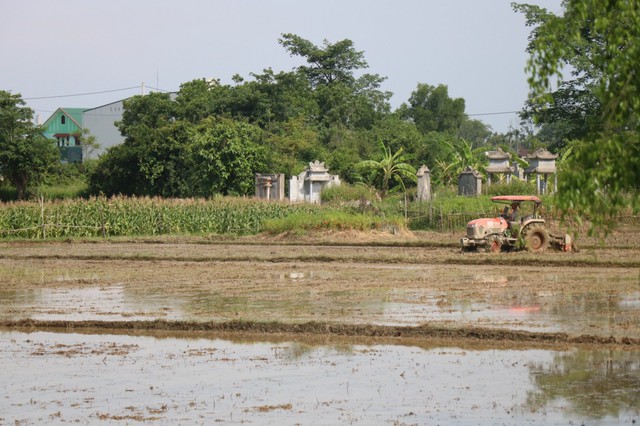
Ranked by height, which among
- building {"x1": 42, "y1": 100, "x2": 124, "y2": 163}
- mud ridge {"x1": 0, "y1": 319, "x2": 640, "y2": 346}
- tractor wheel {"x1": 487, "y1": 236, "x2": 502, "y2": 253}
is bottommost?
mud ridge {"x1": 0, "y1": 319, "x2": 640, "y2": 346}

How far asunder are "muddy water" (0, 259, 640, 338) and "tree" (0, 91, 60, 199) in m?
32.8

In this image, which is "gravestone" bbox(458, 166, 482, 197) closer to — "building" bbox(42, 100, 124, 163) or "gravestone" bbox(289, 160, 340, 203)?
"gravestone" bbox(289, 160, 340, 203)

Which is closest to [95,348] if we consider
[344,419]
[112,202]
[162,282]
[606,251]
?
[344,419]

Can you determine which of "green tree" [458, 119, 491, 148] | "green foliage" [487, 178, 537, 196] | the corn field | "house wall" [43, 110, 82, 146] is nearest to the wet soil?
the corn field

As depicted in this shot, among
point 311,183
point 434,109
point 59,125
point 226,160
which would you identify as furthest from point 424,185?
point 59,125

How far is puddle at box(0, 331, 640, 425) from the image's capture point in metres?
10.5

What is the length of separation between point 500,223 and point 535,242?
1114 millimetres

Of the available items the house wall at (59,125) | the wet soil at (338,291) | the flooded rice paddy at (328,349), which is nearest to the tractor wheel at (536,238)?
the wet soil at (338,291)

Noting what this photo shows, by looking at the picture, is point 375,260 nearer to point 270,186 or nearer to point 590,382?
point 590,382

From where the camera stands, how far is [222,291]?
2150 centimetres

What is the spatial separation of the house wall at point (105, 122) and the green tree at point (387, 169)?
4341 centimetres

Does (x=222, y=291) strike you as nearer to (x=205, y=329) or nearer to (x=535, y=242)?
(x=205, y=329)

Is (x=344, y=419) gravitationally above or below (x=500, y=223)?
below

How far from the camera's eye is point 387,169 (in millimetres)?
49344
